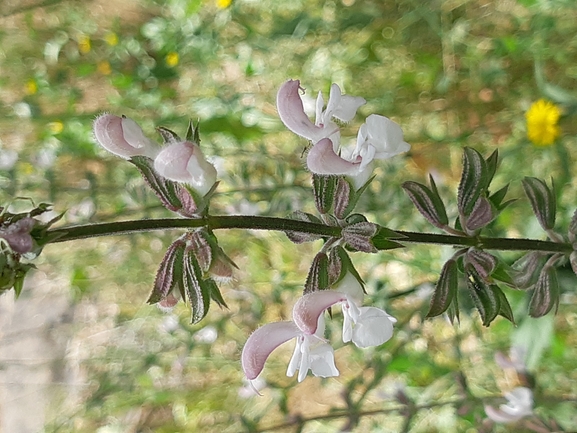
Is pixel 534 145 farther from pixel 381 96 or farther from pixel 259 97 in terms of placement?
pixel 259 97

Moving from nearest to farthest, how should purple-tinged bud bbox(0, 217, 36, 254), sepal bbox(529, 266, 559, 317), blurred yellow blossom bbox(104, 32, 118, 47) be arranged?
purple-tinged bud bbox(0, 217, 36, 254) < sepal bbox(529, 266, 559, 317) < blurred yellow blossom bbox(104, 32, 118, 47)

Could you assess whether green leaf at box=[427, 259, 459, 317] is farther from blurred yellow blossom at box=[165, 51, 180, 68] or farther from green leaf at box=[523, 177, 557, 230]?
blurred yellow blossom at box=[165, 51, 180, 68]

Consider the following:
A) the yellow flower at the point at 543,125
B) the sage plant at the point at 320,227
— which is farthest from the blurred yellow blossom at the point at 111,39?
the sage plant at the point at 320,227

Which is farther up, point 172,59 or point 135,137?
point 172,59

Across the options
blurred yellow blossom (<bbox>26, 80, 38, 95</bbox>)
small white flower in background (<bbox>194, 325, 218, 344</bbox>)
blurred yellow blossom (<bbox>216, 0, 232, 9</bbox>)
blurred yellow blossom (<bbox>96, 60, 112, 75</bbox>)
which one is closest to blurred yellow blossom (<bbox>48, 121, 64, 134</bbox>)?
blurred yellow blossom (<bbox>26, 80, 38, 95</bbox>)

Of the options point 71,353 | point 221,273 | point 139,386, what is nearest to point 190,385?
point 139,386

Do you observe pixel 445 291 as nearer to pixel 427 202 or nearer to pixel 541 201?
pixel 427 202

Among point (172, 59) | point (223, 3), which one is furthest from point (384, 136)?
point (172, 59)
